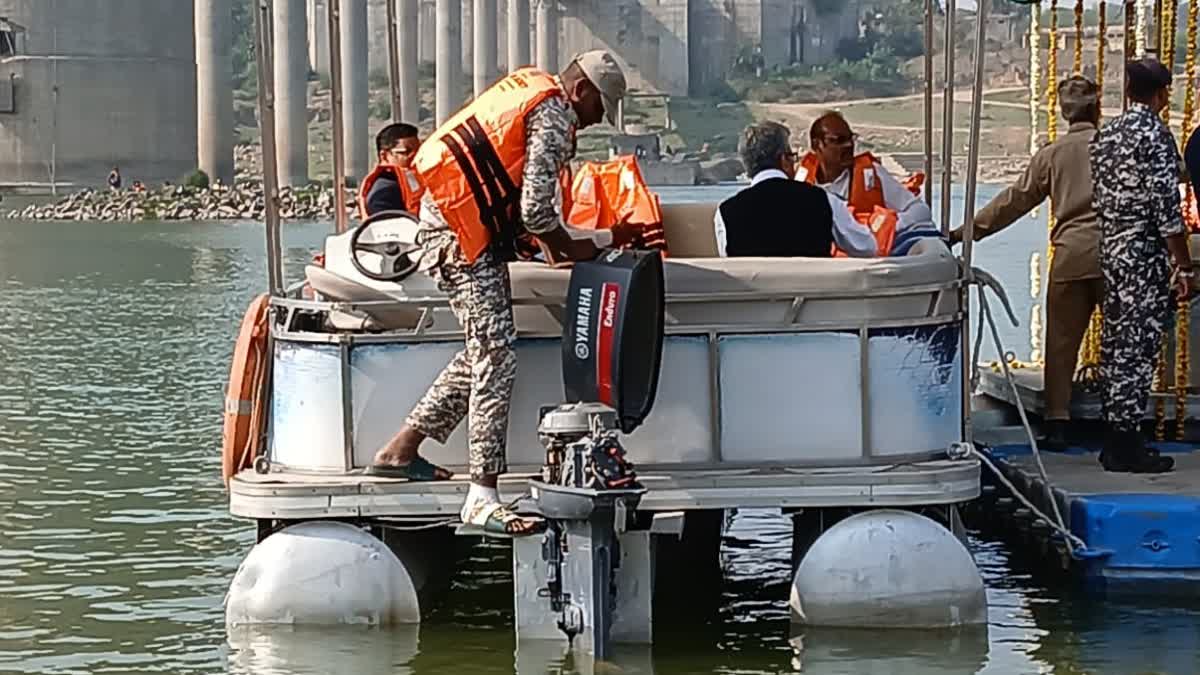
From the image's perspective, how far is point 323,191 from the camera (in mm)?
67000

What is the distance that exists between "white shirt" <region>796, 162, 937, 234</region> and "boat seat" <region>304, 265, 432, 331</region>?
7.26 ft

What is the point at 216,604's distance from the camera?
9492 mm

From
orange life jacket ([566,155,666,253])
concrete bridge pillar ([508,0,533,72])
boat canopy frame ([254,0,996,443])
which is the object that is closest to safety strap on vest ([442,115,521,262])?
boat canopy frame ([254,0,996,443])

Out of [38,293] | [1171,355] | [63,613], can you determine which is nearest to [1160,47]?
[1171,355]

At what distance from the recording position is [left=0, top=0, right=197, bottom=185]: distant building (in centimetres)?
7231

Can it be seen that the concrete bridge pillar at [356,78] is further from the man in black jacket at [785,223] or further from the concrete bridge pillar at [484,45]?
the man in black jacket at [785,223]

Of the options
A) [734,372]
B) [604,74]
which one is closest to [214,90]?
[734,372]

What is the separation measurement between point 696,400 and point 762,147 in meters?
1.20

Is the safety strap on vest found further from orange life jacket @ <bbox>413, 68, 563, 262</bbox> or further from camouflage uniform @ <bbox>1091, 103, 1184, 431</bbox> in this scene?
camouflage uniform @ <bbox>1091, 103, 1184, 431</bbox>

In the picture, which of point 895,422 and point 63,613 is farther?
point 63,613

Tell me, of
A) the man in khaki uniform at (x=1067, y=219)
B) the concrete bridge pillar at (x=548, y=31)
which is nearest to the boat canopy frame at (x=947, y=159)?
the man in khaki uniform at (x=1067, y=219)

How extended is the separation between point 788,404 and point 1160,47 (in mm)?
3368

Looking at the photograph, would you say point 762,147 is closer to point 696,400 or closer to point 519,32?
point 696,400

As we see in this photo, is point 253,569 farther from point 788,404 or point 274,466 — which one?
point 788,404
